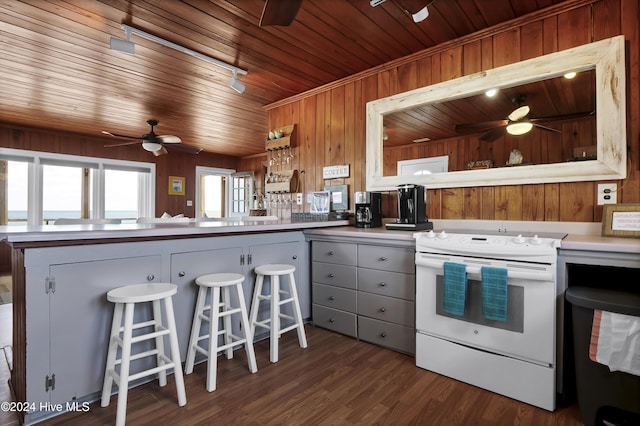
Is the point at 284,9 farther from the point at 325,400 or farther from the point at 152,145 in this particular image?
the point at 152,145

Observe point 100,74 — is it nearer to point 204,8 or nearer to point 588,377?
point 204,8

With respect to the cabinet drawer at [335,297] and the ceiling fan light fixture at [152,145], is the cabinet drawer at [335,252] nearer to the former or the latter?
the cabinet drawer at [335,297]

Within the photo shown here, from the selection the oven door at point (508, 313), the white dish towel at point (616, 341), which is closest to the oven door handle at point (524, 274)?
the oven door at point (508, 313)

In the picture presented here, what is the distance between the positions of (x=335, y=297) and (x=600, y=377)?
1659 millimetres

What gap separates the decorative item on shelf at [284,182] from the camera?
381 cm

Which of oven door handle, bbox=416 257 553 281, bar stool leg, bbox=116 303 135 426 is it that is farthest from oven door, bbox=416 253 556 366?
bar stool leg, bbox=116 303 135 426

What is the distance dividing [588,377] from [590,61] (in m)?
1.83

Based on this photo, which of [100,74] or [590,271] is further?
[100,74]

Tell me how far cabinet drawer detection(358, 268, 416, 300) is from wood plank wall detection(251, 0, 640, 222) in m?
0.74

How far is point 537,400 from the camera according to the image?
67.0 inches

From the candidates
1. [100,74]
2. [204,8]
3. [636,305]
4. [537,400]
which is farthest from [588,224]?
[100,74]

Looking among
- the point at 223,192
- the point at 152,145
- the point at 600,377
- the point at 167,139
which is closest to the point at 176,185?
the point at 223,192

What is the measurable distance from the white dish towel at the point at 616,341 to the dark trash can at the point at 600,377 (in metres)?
0.04

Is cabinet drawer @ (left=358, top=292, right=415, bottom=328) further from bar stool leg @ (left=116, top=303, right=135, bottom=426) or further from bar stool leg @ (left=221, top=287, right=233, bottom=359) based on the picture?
bar stool leg @ (left=116, top=303, right=135, bottom=426)
